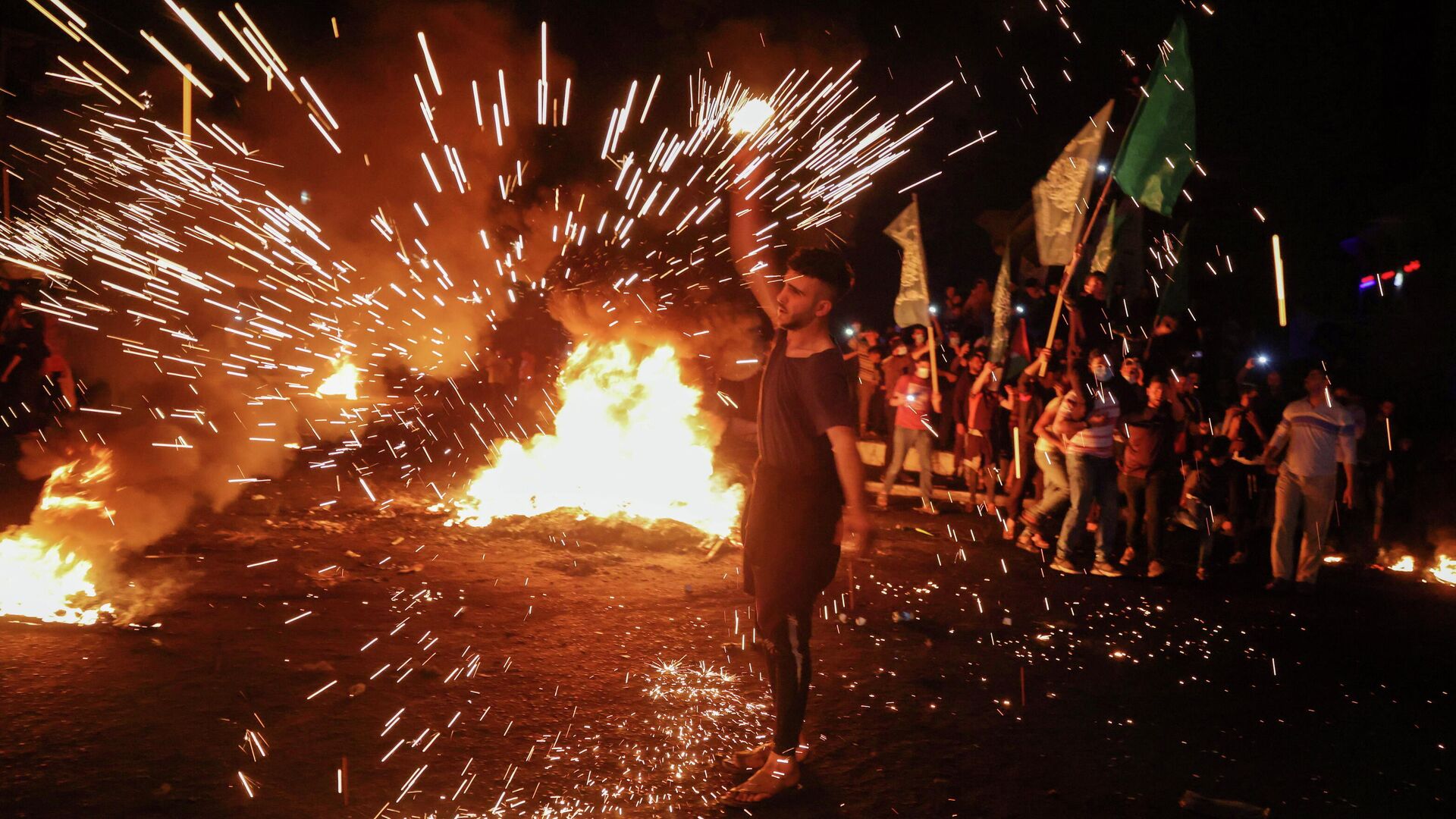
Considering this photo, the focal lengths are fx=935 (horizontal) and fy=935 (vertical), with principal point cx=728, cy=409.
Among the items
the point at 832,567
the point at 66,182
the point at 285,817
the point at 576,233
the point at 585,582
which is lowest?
the point at 285,817

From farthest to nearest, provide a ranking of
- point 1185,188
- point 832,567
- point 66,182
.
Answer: point 66,182 → point 1185,188 → point 832,567

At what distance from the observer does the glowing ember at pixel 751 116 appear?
39.1 feet

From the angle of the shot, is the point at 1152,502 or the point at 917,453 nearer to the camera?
the point at 1152,502

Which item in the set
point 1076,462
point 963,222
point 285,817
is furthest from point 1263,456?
point 963,222

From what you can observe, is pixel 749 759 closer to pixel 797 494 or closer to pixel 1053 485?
pixel 797 494

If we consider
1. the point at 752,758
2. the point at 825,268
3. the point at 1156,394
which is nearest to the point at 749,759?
the point at 752,758

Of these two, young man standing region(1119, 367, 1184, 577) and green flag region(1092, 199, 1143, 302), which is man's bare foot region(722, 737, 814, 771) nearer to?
young man standing region(1119, 367, 1184, 577)

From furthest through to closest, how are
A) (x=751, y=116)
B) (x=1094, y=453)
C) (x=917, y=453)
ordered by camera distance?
(x=751, y=116), (x=917, y=453), (x=1094, y=453)

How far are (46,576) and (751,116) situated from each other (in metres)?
9.18

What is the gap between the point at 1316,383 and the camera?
7.42m

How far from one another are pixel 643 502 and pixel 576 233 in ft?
13.0

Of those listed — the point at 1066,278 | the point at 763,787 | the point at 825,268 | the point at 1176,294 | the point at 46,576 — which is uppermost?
the point at 1176,294

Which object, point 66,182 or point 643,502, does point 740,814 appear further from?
point 66,182

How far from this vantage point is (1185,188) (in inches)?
615
